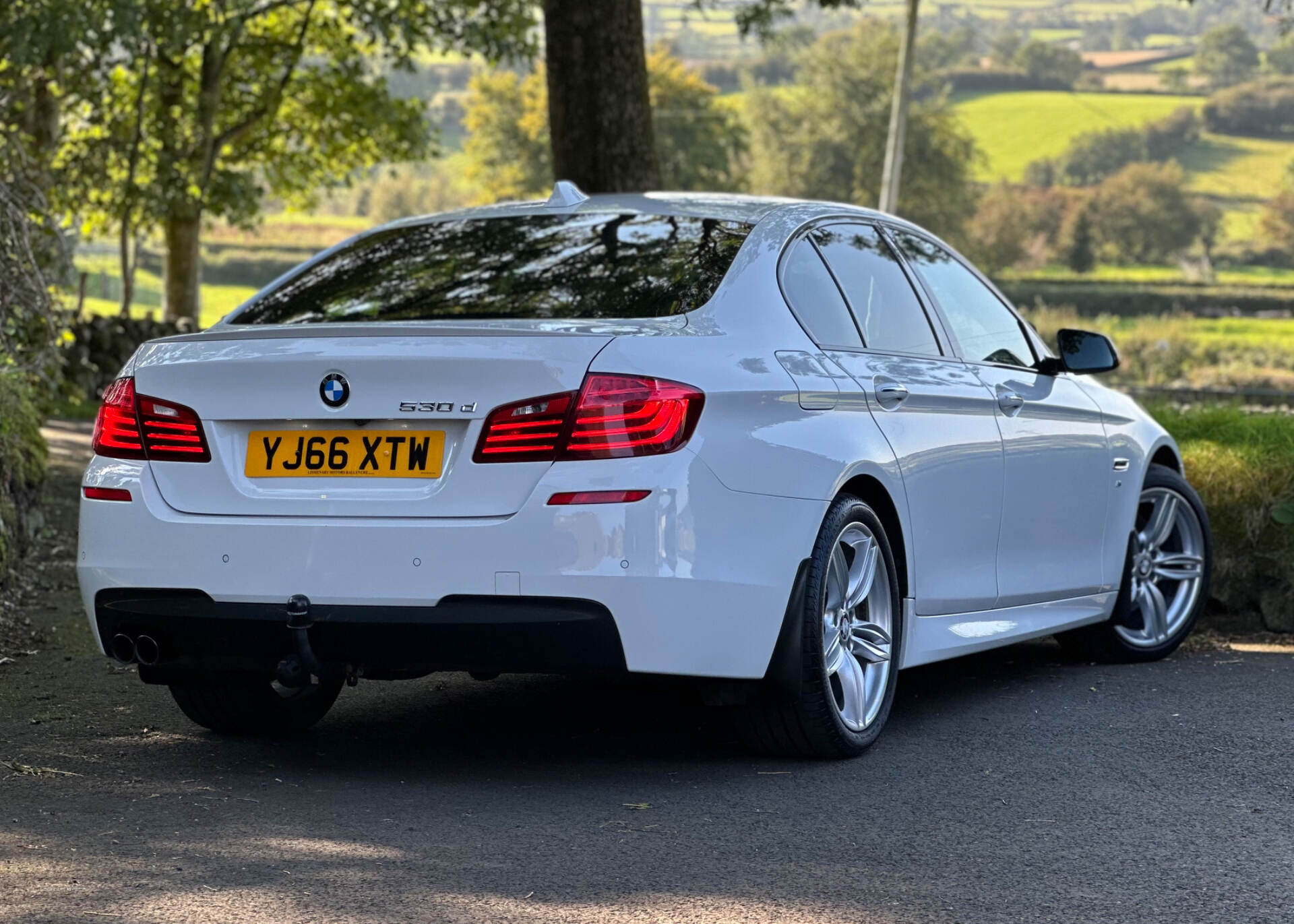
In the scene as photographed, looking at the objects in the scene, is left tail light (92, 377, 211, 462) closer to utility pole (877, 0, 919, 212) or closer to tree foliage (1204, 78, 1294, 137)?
utility pole (877, 0, 919, 212)

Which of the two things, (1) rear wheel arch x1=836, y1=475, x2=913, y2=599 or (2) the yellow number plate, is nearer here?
(2) the yellow number plate

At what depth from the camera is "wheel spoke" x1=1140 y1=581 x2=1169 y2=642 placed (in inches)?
289

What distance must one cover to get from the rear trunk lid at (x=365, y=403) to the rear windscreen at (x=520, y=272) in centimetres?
46

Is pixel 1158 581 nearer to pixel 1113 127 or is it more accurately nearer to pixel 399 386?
pixel 399 386

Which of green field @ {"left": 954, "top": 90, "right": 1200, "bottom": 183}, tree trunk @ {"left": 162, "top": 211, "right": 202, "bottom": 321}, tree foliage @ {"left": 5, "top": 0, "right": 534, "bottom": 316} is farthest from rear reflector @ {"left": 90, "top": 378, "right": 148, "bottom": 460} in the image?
green field @ {"left": 954, "top": 90, "right": 1200, "bottom": 183}

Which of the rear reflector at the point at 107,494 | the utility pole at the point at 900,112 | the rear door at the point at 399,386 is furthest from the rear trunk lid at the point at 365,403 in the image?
the utility pole at the point at 900,112

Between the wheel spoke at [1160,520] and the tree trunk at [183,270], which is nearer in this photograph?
the wheel spoke at [1160,520]

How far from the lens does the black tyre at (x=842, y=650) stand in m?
4.91

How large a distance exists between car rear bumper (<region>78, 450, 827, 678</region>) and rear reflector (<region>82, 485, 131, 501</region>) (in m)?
0.09

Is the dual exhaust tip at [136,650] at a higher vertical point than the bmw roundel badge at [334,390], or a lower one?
lower

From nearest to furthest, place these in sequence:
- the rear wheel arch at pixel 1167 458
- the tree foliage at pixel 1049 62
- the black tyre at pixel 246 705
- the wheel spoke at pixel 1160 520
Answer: the black tyre at pixel 246 705
the wheel spoke at pixel 1160 520
the rear wheel arch at pixel 1167 458
the tree foliage at pixel 1049 62

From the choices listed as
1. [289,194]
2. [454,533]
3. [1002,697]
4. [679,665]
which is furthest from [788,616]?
[289,194]

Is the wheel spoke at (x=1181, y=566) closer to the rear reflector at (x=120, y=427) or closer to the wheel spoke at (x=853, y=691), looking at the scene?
the wheel spoke at (x=853, y=691)

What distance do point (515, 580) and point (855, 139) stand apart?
94.3 metres
